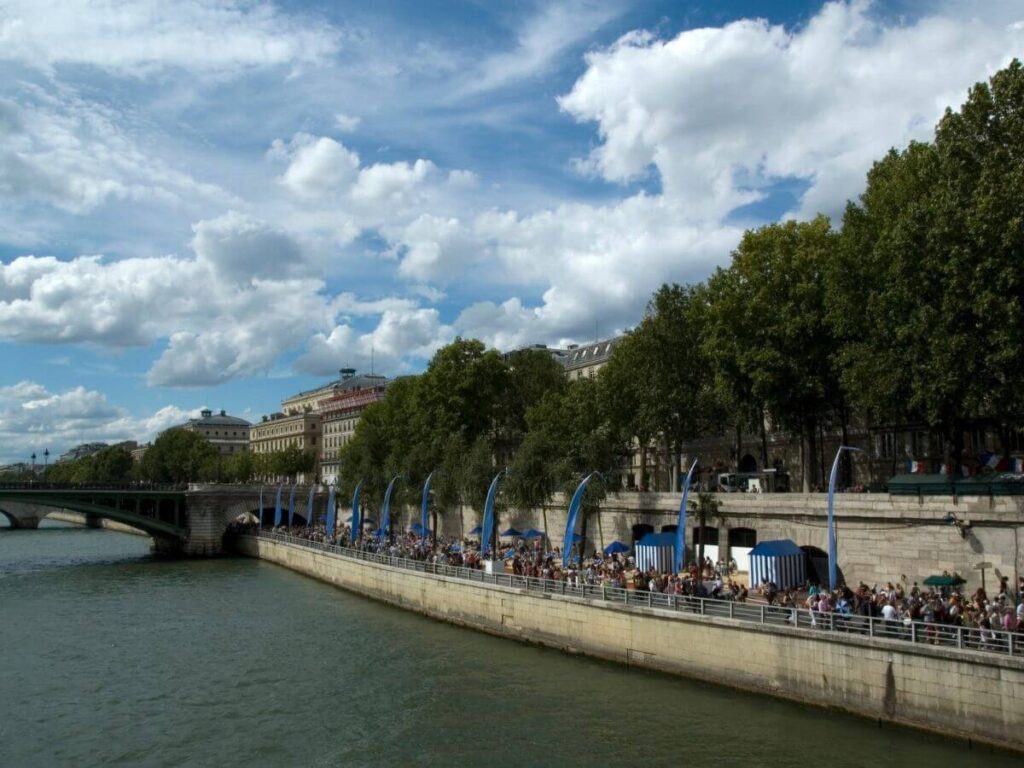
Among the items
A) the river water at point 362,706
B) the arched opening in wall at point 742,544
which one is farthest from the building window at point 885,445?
the river water at point 362,706

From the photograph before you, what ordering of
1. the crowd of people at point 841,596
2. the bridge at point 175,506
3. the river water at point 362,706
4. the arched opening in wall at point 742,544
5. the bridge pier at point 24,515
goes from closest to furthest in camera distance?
the river water at point 362,706 → the crowd of people at point 841,596 → the arched opening in wall at point 742,544 → the bridge at point 175,506 → the bridge pier at point 24,515

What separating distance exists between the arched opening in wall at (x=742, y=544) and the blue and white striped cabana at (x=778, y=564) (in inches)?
155

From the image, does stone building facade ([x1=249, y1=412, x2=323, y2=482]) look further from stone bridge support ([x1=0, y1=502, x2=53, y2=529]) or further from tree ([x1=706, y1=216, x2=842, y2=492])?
tree ([x1=706, y1=216, x2=842, y2=492])

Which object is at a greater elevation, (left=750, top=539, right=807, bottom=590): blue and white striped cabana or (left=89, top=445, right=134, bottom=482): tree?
(left=89, top=445, right=134, bottom=482): tree

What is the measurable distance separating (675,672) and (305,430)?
154m

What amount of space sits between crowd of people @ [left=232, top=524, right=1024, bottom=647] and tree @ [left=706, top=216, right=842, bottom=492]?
955 centimetres

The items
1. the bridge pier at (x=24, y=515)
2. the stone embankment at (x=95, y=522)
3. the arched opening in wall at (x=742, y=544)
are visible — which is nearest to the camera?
the arched opening in wall at (x=742, y=544)

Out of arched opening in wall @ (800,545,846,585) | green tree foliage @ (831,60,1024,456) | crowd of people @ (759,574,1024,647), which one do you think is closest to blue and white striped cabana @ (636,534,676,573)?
arched opening in wall @ (800,545,846,585)

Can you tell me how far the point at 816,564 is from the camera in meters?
38.1

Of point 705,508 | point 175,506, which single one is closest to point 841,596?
point 705,508

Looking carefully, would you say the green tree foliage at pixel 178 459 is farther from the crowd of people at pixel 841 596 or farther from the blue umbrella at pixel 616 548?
the blue umbrella at pixel 616 548

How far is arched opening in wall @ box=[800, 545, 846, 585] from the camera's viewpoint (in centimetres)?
3788

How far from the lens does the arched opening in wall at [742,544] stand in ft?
132

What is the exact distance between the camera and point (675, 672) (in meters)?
29.4
